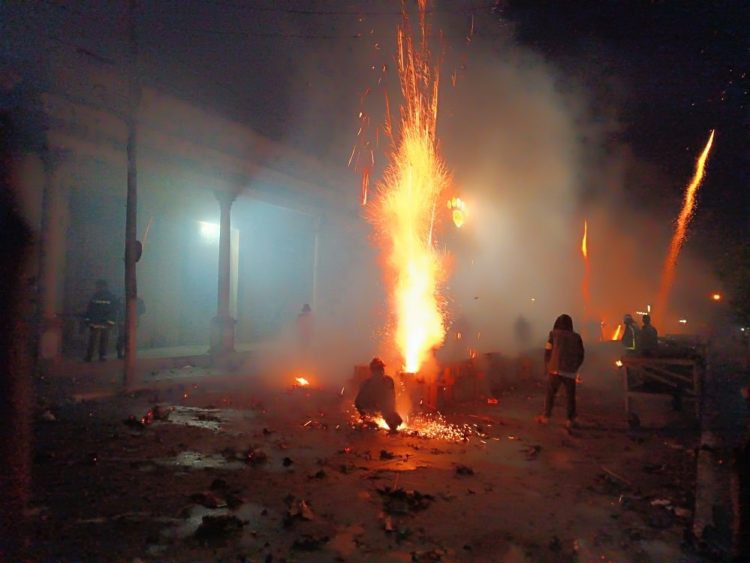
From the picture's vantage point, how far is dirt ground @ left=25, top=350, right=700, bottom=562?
167 inches

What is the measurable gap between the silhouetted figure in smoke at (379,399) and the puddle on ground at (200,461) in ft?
7.96

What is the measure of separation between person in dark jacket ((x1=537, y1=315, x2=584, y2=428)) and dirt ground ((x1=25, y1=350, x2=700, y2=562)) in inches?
17.7

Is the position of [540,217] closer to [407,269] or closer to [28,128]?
[407,269]

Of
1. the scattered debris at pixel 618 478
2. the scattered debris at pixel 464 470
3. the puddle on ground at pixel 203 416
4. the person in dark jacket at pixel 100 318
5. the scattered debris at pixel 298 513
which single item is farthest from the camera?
the person in dark jacket at pixel 100 318

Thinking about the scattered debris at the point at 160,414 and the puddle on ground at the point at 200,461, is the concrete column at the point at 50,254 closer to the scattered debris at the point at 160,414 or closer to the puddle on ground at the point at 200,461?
the scattered debris at the point at 160,414

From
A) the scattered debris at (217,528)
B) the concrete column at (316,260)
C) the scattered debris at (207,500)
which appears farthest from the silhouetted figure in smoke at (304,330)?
the scattered debris at (217,528)

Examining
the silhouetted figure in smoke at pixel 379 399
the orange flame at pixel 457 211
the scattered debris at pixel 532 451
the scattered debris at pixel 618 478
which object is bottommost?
the scattered debris at pixel 532 451

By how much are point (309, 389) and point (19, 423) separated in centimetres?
958

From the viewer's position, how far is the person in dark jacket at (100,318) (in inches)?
490

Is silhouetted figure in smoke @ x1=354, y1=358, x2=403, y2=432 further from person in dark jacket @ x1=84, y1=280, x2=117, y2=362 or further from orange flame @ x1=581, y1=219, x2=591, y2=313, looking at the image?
orange flame @ x1=581, y1=219, x2=591, y2=313

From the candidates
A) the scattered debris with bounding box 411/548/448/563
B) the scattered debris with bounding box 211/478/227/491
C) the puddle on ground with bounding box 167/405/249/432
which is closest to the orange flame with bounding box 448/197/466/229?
the puddle on ground with bounding box 167/405/249/432

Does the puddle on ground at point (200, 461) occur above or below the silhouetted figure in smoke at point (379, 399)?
below

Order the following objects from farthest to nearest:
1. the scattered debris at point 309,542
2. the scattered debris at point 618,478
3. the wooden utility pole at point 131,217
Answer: the wooden utility pole at point 131,217, the scattered debris at point 618,478, the scattered debris at point 309,542

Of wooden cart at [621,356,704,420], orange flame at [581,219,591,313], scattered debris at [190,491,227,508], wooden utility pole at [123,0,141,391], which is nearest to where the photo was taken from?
scattered debris at [190,491,227,508]
